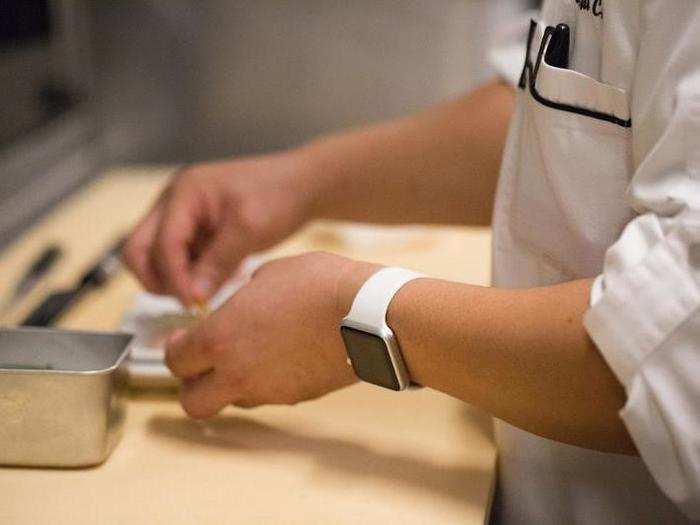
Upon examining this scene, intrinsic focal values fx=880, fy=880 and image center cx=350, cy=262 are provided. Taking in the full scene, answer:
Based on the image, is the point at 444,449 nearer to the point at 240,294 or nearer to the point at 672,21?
the point at 240,294

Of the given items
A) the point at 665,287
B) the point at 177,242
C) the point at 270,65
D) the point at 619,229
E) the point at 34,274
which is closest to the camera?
the point at 665,287

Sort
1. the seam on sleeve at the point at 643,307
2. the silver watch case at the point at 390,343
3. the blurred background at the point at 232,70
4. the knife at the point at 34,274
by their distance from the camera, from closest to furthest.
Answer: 1. the seam on sleeve at the point at 643,307
2. the silver watch case at the point at 390,343
3. the knife at the point at 34,274
4. the blurred background at the point at 232,70

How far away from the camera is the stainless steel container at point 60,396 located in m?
0.64

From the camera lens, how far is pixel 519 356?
0.56 m

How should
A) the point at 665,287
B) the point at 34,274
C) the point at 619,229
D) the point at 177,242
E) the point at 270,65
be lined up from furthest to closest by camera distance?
the point at 270,65 → the point at 34,274 → the point at 177,242 → the point at 619,229 → the point at 665,287

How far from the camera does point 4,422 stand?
65cm

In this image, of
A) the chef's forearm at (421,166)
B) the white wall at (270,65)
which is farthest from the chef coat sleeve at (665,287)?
the white wall at (270,65)

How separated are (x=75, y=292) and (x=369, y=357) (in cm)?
47

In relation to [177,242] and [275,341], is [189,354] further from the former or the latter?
[177,242]

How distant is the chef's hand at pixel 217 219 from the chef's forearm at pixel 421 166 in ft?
0.11

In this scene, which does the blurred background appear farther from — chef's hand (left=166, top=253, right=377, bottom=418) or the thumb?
chef's hand (left=166, top=253, right=377, bottom=418)

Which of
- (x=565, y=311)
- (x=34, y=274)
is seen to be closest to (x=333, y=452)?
(x=565, y=311)

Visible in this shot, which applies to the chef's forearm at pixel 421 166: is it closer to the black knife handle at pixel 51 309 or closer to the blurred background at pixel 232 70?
the black knife handle at pixel 51 309

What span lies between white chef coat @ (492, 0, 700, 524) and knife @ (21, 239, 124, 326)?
48cm
